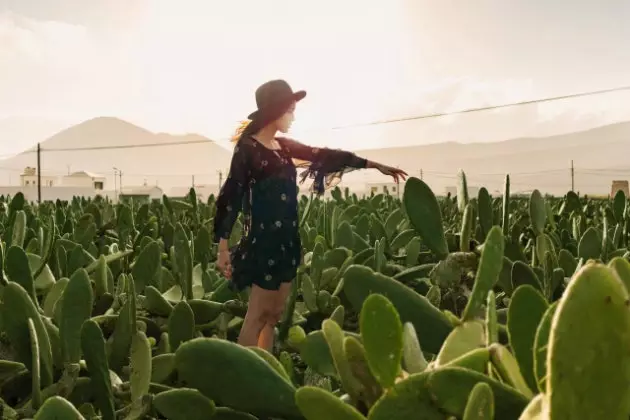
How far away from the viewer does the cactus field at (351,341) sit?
21.3 inches

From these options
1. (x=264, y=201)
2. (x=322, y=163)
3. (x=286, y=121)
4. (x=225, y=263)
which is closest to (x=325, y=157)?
(x=322, y=163)

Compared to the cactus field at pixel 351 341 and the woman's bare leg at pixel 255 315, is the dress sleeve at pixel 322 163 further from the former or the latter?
the woman's bare leg at pixel 255 315

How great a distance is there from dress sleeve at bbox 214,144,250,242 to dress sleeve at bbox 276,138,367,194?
1.11 feet

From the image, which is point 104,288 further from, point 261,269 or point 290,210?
point 290,210

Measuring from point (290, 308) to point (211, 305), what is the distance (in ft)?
0.76

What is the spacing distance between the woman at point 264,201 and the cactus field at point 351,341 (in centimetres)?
10

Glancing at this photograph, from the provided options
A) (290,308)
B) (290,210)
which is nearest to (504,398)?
(290,308)

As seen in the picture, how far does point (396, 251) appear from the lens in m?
2.93

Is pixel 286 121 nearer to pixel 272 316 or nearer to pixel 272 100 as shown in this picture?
pixel 272 100

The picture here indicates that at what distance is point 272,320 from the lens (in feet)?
6.57

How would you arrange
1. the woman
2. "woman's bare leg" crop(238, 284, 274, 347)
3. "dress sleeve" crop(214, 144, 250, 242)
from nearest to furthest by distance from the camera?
"woman's bare leg" crop(238, 284, 274, 347)
the woman
"dress sleeve" crop(214, 144, 250, 242)

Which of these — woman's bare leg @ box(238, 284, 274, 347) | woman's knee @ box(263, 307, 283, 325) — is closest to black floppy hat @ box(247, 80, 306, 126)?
woman's bare leg @ box(238, 284, 274, 347)

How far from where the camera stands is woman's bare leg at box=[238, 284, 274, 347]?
188 centimetres

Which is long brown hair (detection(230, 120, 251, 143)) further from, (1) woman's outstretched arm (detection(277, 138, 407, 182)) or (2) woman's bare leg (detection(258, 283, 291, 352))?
(2) woman's bare leg (detection(258, 283, 291, 352))
